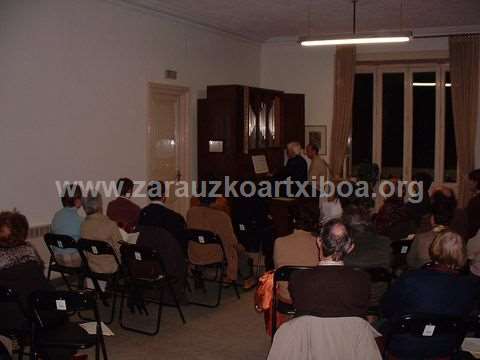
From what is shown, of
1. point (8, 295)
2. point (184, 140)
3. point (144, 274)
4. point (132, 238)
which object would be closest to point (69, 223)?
point (132, 238)

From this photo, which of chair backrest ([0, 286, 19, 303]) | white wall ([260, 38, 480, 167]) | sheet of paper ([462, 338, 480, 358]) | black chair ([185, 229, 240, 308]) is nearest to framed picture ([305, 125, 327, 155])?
white wall ([260, 38, 480, 167])

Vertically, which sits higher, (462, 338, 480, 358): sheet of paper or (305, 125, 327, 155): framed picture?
(305, 125, 327, 155): framed picture

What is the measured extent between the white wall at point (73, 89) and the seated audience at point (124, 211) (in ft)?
3.18

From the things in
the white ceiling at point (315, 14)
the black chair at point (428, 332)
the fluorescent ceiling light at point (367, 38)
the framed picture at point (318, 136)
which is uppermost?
the white ceiling at point (315, 14)

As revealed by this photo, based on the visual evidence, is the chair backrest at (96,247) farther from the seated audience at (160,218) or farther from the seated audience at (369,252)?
the seated audience at (369,252)

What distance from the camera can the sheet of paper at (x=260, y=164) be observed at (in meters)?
9.88

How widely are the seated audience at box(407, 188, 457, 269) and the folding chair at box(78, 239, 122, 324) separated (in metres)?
2.47

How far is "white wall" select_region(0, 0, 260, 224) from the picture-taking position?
6379 mm

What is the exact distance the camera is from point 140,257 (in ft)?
17.0

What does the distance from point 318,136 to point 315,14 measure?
283 centimetres

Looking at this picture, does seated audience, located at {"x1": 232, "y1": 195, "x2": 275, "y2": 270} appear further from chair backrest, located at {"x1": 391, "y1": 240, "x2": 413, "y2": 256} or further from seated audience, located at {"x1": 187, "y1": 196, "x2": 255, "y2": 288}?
chair backrest, located at {"x1": 391, "y1": 240, "x2": 413, "y2": 256}

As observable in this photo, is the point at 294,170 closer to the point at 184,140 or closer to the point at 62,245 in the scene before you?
the point at 184,140

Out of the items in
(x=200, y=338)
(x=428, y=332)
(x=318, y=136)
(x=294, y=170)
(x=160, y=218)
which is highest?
(x=318, y=136)

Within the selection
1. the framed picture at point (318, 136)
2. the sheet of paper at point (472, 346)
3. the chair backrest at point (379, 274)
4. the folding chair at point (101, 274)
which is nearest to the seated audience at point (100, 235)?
the folding chair at point (101, 274)
